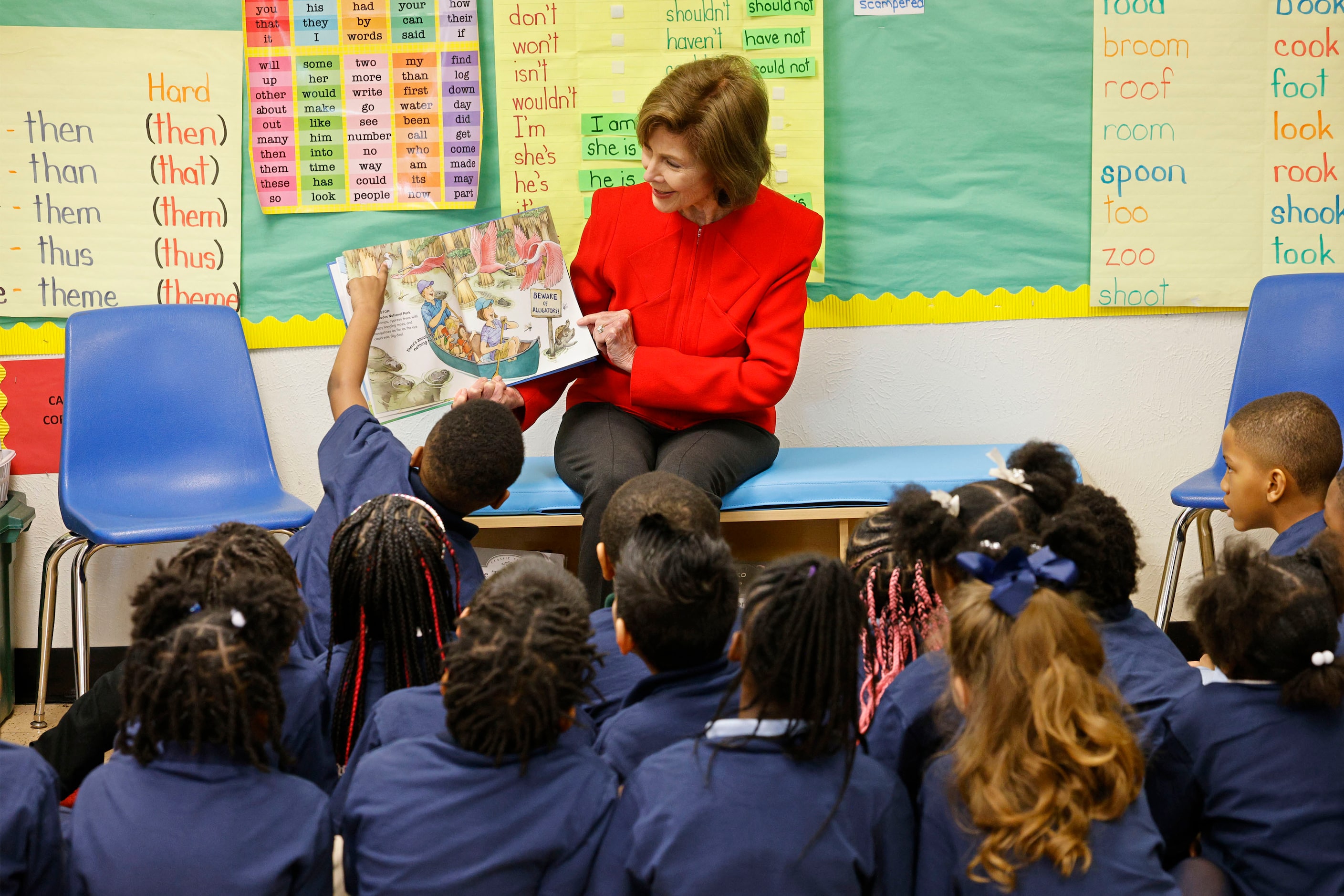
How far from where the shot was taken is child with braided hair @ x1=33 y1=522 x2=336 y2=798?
4.56ft

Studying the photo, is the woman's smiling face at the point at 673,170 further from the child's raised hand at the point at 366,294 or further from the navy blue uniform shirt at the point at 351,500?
the navy blue uniform shirt at the point at 351,500

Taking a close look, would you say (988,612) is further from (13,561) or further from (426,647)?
(13,561)

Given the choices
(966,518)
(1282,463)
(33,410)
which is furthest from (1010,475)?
(33,410)

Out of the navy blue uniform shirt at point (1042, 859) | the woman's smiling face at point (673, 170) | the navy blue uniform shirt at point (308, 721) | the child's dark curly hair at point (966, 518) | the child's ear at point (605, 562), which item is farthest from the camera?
the woman's smiling face at point (673, 170)

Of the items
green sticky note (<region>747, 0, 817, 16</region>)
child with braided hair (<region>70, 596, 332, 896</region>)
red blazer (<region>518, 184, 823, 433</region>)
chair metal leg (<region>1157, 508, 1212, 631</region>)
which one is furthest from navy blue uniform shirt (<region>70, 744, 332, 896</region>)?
green sticky note (<region>747, 0, 817, 16</region>)

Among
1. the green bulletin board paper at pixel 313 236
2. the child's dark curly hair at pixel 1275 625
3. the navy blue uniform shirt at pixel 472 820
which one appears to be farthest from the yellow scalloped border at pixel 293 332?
the child's dark curly hair at pixel 1275 625

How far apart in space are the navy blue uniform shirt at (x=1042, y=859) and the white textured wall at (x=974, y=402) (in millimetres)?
1903

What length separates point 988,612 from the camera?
4.33 feet

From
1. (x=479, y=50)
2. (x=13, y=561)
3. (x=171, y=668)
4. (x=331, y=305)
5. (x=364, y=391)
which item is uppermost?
(x=479, y=50)

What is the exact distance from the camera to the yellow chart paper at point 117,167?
293 centimetres

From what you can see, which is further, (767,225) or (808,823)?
(767,225)

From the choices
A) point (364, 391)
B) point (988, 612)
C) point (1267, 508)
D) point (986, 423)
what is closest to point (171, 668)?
point (988, 612)

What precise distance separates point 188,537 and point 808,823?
180cm

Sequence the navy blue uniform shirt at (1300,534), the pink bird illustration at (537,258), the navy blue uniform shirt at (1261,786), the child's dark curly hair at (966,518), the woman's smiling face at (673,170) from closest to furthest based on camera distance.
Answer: the navy blue uniform shirt at (1261,786)
the child's dark curly hair at (966,518)
the navy blue uniform shirt at (1300,534)
the woman's smiling face at (673,170)
the pink bird illustration at (537,258)
